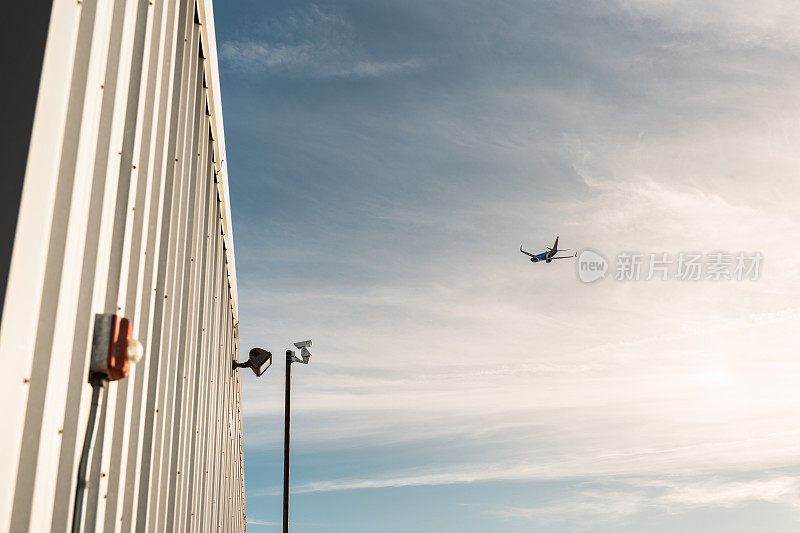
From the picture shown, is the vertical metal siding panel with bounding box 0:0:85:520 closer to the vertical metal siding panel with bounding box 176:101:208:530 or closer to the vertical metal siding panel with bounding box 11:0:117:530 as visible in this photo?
the vertical metal siding panel with bounding box 11:0:117:530

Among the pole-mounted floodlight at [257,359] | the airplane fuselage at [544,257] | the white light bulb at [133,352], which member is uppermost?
the airplane fuselage at [544,257]

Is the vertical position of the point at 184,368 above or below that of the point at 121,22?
below

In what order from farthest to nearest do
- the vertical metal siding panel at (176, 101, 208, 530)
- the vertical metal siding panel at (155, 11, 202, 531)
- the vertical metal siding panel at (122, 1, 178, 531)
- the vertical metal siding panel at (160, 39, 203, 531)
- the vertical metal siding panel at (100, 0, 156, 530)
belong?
the vertical metal siding panel at (176, 101, 208, 530) < the vertical metal siding panel at (160, 39, 203, 531) < the vertical metal siding panel at (155, 11, 202, 531) < the vertical metal siding panel at (122, 1, 178, 531) < the vertical metal siding panel at (100, 0, 156, 530)

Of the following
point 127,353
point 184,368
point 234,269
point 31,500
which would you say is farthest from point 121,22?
point 234,269

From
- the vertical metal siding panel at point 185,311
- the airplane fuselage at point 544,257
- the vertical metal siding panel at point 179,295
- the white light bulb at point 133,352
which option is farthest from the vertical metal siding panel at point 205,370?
the airplane fuselage at point 544,257

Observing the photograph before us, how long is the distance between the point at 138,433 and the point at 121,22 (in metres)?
2.32

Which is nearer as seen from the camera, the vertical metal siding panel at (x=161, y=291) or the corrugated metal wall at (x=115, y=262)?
the corrugated metal wall at (x=115, y=262)

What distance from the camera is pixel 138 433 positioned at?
425cm

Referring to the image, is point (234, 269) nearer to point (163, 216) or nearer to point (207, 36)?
point (207, 36)

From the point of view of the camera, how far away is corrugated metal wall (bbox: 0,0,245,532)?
2578 millimetres

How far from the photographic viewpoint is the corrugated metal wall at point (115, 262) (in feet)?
8.46

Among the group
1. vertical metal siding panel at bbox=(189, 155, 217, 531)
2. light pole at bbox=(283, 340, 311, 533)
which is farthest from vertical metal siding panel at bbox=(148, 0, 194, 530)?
light pole at bbox=(283, 340, 311, 533)

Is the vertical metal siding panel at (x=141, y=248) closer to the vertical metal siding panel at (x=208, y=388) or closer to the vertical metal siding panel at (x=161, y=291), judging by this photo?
the vertical metal siding panel at (x=161, y=291)

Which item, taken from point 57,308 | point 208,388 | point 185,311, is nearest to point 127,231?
point 57,308
